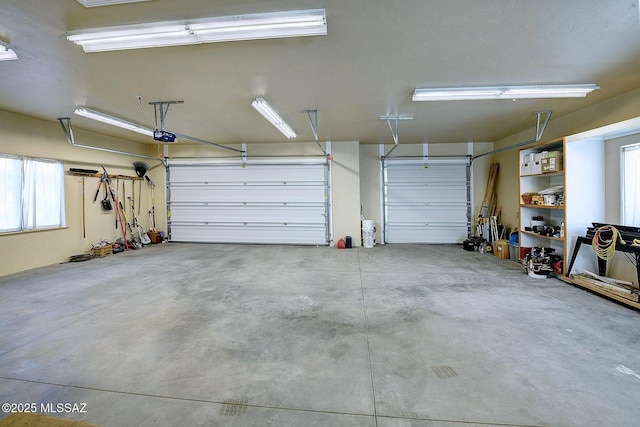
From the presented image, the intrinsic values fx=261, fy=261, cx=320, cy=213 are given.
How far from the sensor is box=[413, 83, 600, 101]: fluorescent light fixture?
343 centimetres

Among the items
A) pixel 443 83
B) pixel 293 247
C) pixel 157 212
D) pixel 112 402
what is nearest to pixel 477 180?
pixel 443 83

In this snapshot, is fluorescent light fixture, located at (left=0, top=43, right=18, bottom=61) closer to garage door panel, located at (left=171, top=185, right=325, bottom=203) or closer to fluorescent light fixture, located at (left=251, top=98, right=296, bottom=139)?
fluorescent light fixture, located at (left=251, top=98, right=296, bottom=139)

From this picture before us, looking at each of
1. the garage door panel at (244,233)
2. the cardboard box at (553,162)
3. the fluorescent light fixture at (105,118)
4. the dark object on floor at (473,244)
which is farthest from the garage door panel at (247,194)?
the cardboard box at (553,162)

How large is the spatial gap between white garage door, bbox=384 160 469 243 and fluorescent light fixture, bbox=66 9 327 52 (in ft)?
19.0

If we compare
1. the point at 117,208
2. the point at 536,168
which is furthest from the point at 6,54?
the point at 536,168

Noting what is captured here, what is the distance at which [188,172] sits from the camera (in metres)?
7.82

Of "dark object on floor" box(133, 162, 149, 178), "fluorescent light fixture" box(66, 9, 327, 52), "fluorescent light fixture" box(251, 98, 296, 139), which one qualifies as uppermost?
"fluorescent light fixture" box(251, 98, 296, 139)

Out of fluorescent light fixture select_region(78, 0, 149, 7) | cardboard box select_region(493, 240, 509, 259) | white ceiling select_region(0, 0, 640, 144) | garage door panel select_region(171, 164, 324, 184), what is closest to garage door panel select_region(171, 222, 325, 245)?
garage door panel select_region(171, 164, 324, 184)

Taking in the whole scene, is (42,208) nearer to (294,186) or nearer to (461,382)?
(294,186)

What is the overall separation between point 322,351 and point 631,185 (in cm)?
475

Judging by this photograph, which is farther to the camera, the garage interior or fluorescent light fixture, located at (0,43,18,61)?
fluorescent light fixture, located at (0,43,18,61)

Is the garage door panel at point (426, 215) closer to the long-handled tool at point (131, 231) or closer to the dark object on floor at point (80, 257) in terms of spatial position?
the long-handled tool at point (131, 231)

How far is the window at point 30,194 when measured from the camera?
471 centimetres

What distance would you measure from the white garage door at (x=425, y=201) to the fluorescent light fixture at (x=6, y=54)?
697cm
